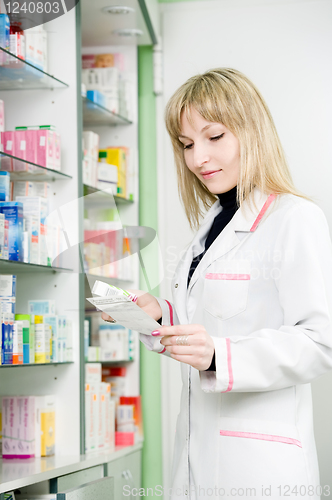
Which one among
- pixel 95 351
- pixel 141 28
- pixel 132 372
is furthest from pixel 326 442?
pixel 141 28

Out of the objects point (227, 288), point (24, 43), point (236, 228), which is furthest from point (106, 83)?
point (227, 288)

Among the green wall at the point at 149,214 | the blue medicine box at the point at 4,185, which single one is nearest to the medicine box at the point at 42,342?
the blue medicine box at the point at 4,185

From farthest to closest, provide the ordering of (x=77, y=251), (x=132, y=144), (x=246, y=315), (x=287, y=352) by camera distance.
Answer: (x=132, y=144) → (x=77, y=251) → (x=246, y=315) → (x=287, y=352)

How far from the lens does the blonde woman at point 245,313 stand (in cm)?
115

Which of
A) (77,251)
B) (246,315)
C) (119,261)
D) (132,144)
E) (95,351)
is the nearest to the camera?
(246,315)

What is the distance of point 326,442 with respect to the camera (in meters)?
2.81

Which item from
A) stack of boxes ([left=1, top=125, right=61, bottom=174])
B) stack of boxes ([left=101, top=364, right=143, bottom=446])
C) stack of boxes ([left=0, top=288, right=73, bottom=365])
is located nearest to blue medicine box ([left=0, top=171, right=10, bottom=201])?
stack of boxes ([left=1, top=125, right=61, bottom=174])

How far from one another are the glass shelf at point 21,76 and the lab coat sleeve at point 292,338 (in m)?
1.37

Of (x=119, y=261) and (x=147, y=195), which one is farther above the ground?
(x=147, y=195)

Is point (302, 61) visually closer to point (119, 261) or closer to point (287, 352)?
point (119, 261)

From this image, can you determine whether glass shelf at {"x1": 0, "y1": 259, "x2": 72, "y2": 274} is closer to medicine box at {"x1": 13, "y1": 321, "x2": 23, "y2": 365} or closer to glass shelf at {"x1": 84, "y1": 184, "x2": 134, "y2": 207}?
medicine box at {"x1": 13, "y1": 321, "x2": 23, "y2": 365}

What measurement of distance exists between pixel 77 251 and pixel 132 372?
3.54 feet

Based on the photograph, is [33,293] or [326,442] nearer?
[33,293]

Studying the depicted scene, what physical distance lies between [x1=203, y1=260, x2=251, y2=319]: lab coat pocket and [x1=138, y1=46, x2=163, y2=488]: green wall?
1.74m
